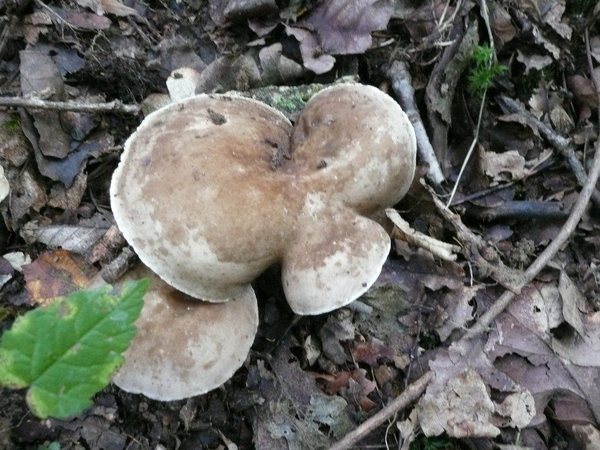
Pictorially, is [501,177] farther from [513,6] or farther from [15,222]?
[15,222]

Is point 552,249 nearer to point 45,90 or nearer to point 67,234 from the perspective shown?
point 67,234

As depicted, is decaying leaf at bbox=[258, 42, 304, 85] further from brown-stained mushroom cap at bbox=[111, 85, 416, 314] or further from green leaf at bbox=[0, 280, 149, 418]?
green leaf at bbox=[0, 280, 149, 418]

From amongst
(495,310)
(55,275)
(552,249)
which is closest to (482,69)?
(552,249)

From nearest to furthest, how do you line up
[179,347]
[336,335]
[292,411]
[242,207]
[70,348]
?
[70,348] < [242,207] < [179,347] < [292,411] < [336,335]

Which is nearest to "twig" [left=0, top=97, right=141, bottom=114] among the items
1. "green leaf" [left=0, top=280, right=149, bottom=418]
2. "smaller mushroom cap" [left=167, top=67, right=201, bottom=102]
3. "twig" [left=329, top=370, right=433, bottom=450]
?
"smaller mushroom cap" [left=167, top=67, right=201, bottom=102]

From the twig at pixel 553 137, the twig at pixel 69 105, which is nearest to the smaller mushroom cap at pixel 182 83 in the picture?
the twig at pixel 69 105

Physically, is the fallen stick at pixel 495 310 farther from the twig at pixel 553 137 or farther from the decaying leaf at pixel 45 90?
the decaying leaf at pixel 45 90
